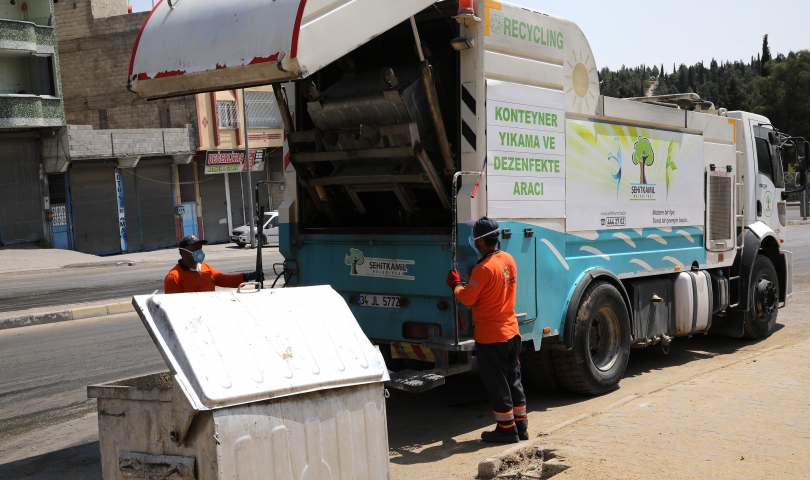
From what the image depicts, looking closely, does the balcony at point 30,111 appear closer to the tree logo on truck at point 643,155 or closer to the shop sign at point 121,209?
the shop sign at point 121,209

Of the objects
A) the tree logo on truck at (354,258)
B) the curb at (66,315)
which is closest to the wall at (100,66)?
the curb at (66,315)

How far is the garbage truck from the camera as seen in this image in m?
5.60

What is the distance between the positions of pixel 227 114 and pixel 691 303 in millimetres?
29045

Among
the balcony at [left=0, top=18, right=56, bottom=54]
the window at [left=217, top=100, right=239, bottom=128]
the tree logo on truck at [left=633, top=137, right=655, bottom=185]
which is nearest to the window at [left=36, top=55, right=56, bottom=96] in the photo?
the balcony at [left=0, top=18, right=56, bottom=54]

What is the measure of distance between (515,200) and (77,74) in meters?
34.9

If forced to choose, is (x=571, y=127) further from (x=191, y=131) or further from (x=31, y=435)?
(x=191, y=131)

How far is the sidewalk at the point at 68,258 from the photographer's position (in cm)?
2467

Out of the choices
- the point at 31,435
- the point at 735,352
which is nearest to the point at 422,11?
the point at 31,435

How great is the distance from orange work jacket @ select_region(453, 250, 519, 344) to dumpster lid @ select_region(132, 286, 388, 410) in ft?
4.84

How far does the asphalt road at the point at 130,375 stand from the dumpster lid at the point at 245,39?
2791 mm

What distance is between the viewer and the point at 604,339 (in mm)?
7629

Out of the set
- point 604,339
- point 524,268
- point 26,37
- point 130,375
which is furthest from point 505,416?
point 26,37

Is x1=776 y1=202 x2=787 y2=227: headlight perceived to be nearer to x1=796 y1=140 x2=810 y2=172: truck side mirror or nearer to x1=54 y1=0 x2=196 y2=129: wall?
x1=796 y1=140 x2=810 y2=172: truck side mirror

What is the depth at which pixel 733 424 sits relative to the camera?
5641 millimetres
